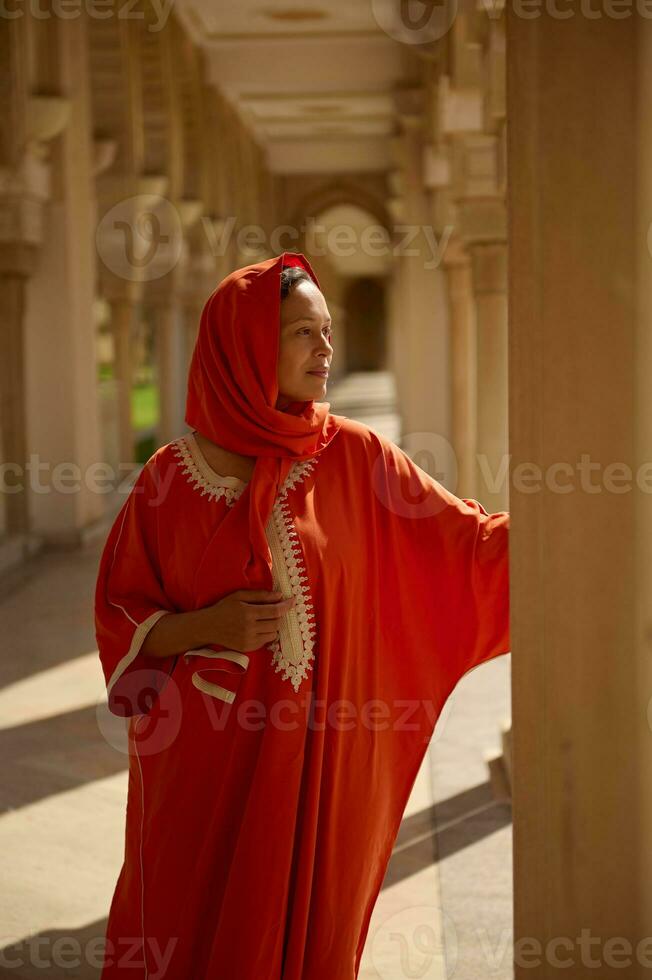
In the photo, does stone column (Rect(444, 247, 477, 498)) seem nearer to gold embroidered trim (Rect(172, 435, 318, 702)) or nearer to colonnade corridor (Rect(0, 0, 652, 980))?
colonnade corridor (Rect(0, 0, 652, 980))

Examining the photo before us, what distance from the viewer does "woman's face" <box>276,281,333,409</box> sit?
6.27 ft

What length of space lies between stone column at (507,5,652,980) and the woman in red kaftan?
0.51m

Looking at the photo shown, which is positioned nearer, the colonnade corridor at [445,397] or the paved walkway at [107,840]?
the colonnade corridor at [445,397]

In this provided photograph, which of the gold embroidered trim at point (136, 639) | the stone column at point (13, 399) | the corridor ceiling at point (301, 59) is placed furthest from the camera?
the corridor ceiling at point (301, 59)

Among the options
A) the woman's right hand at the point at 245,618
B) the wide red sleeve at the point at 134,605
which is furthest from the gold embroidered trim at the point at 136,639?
the woman's right hand at the point at 245,618

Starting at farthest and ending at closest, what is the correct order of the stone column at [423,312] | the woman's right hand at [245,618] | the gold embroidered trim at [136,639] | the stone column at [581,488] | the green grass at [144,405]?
the green grass at [144,405]
the stone column at [423,312]
the gold embroidered trim at [136,639]
the woman's right hand at [245,618]
the stone column at [581,488]

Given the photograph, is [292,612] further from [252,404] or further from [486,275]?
[486,275]

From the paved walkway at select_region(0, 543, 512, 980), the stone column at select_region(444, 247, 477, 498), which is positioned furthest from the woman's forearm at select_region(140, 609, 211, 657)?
the stone column at select_region(444, 247, 477, 498)

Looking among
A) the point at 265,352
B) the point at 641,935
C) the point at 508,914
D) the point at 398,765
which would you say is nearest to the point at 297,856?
the point at 398,765

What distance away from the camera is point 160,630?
197 centimetres

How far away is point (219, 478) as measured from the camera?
200 centimetres

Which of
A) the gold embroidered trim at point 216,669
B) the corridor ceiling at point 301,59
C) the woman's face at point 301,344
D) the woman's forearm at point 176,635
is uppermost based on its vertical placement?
the corridor ceiling at point 301,59

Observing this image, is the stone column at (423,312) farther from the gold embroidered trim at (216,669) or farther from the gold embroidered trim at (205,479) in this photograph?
the gold embroidered trim at (216,669)

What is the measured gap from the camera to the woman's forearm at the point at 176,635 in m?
1.92
